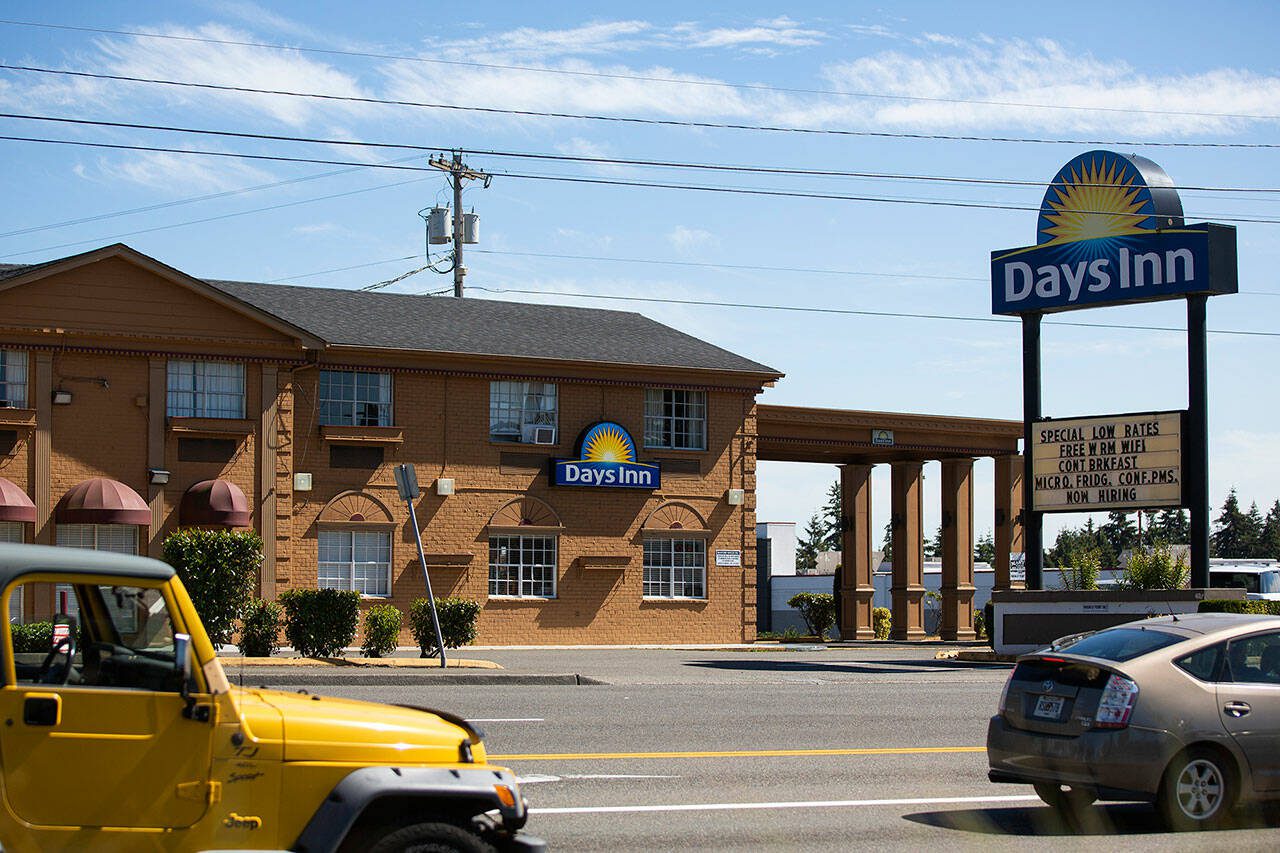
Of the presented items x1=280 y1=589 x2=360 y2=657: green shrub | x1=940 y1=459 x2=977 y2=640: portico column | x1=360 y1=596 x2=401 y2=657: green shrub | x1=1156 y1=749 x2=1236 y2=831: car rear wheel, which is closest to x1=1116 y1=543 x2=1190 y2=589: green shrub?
x1=940 y1=459 x2=977 y2=640: portico column

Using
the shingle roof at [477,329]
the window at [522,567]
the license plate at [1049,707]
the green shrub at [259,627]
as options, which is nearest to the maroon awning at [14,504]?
the green shrub at [259,627]

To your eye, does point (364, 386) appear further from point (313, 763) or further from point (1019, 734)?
point (313, 763)

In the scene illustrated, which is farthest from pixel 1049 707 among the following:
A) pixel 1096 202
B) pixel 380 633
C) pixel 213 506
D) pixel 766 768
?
pixel 213 506

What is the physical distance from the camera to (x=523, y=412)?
33406 millimetres

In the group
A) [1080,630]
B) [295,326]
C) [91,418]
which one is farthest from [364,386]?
[1080,630]

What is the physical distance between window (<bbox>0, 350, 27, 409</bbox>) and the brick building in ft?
0.12

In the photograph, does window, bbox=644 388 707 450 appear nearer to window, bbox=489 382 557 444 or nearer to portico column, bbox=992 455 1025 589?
window, bbox=489 382 557 444

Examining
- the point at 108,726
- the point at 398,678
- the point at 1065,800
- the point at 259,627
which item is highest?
the point at 108,726

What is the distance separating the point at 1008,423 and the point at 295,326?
1965cm

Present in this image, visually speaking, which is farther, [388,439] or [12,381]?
[388,439]

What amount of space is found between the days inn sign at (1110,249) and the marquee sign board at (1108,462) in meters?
2.33

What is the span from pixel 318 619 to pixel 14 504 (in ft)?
22.5

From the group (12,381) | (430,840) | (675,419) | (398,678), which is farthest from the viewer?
(675,419)

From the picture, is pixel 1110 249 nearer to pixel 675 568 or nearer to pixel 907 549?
pixel 675 568
